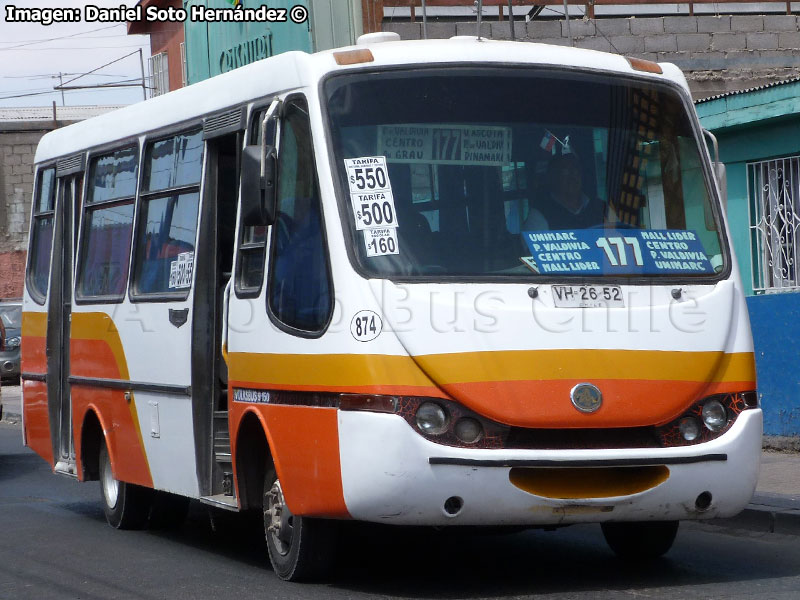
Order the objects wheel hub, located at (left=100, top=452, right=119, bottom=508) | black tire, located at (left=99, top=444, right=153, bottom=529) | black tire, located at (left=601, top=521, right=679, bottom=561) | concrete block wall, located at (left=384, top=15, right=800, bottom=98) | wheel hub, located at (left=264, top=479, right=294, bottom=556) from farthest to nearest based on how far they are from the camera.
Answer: concrete block wall, located at (left=384, top=15, right=800, bottom=98)
wheel hub, located at (left=100, top=452, right=119, bottom=508)
black tire, located at (left=99, top=444, right=153, bottom=529)
black tire, located at (left=601, top=521, right=679, bottom=561)
wheel hub, located at (left=264, top=479, right=294, bottom=556)

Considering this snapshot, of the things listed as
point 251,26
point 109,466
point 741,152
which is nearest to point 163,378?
point 109,466

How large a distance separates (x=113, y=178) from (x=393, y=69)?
3.41m

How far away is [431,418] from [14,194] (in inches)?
1358

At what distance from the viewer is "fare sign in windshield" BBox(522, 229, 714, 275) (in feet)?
23.2

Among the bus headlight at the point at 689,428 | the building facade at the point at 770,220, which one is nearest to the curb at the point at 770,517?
the bus headlight at the point at 689,428

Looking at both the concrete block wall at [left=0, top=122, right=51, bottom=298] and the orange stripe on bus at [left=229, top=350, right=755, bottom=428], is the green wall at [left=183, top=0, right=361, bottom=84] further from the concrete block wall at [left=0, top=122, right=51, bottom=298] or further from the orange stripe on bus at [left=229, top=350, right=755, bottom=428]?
the concrete block wall at [left=0, top=122, right=51, bottom=298]

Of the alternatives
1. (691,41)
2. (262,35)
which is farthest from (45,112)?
(691,41)

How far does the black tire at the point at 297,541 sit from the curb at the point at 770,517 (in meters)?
3.05

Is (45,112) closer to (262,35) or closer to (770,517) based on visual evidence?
(262,35)

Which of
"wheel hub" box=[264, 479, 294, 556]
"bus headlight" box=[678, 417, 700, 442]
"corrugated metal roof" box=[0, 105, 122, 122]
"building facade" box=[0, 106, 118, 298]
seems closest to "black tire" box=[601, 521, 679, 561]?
"bus headlight" box=[678, 417, 700, 442]

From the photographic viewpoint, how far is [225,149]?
8508mm

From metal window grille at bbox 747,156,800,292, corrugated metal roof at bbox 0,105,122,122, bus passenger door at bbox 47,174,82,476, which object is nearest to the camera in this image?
bus passenger door at bbox 47,174,82,476

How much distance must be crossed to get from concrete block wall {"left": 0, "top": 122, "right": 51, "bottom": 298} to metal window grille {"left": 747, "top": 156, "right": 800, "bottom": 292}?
28.7 metres

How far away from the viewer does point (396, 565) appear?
8.10 meters
